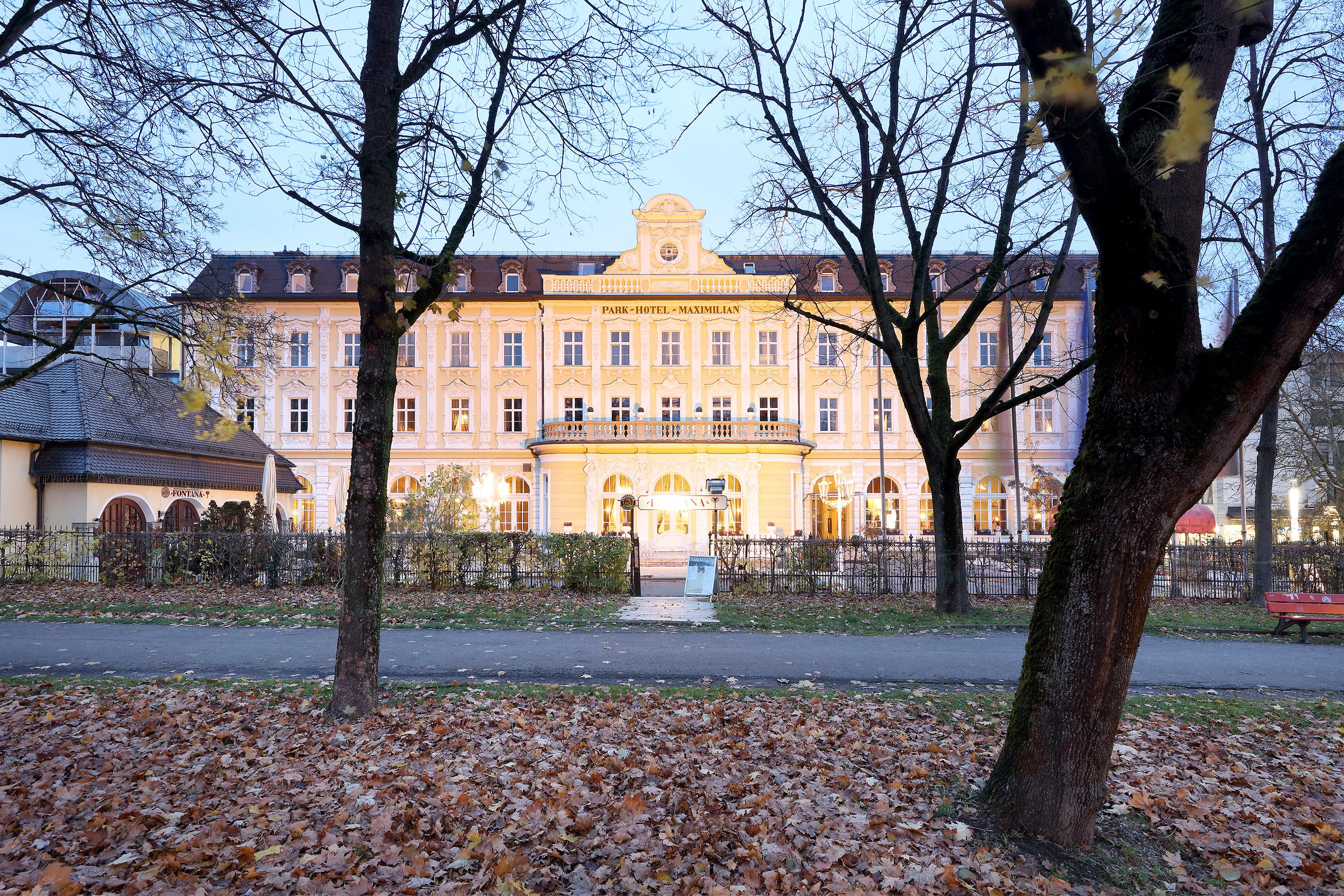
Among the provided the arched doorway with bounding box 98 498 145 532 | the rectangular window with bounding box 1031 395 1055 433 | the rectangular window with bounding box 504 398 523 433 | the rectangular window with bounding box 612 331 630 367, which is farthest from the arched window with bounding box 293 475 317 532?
the rectangular window with bounding box 1031 395 1055 433

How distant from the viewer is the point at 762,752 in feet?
18.6

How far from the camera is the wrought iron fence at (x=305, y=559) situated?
1702 cm

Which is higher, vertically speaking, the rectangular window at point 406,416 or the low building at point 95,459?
the rectangular window at point 406,416

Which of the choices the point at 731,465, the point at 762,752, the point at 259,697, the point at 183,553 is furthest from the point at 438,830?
the point at 731,465

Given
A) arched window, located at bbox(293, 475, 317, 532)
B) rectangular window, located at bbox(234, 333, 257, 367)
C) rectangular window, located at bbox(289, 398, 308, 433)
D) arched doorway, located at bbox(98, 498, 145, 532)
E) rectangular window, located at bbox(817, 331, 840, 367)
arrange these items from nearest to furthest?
rectangular window, located at bbox(234, 333, 257, 367) < arched doorway, located at bbox(98, 498, 145, 532) < arched window, located at bbox(293, 475, 317, 532) < rectangular window, located at bbox(817, 331, 840, 367) < rectangular window, located at bbox(289, 398, 308, 433)

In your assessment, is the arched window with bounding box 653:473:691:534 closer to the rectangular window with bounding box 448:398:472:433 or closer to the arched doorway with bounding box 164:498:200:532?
the rectangular window with bounding box 448:398:472:433

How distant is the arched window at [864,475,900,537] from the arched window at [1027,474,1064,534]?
5.98 metres

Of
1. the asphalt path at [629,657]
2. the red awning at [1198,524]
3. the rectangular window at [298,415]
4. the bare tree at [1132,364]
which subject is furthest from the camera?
the rectangular window at [298,415]

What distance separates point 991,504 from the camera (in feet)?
124

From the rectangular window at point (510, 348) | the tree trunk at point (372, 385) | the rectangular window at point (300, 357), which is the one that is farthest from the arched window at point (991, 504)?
the tree trunk at point (372, 385)

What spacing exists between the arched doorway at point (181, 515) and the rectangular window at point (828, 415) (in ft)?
88.9

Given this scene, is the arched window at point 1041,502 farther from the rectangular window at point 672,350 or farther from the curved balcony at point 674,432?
the rectangular window at point 672,350

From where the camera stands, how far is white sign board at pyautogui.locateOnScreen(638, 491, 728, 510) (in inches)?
736

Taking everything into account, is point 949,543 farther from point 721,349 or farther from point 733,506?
point 721,349
